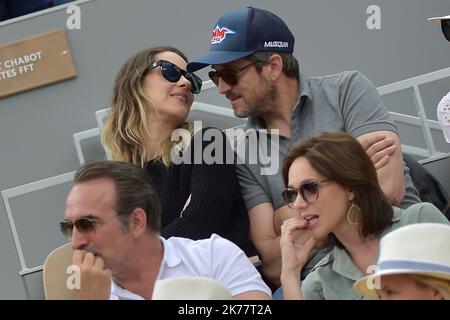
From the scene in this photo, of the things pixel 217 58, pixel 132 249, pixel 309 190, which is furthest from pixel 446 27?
pixel 132 249

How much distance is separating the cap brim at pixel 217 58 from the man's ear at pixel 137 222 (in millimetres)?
1011

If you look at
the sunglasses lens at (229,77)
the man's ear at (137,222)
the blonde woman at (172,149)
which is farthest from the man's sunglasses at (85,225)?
the sunglasses lens at (229,77)

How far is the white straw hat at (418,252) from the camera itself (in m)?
3.67

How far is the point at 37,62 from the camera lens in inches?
256

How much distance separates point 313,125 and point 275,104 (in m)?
0.22

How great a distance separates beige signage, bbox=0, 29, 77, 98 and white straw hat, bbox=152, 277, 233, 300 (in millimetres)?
3035

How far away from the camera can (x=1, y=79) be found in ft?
21.2

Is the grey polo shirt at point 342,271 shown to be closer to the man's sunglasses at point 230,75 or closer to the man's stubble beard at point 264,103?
the man's stubble beard at point 264,103

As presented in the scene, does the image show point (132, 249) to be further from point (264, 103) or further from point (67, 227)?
point (264, 103)

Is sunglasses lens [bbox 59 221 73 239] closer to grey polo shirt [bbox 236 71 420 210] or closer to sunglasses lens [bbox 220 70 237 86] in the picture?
grey polo shirt [bbox 236 71 420 210]
